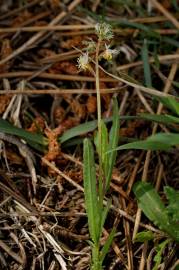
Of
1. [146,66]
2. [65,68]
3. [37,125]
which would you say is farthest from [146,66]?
[37,125]

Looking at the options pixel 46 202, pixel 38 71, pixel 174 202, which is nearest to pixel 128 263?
pixel 174 202

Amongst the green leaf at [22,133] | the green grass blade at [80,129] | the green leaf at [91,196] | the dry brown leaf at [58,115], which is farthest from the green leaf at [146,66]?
the green leaf at [91,196]

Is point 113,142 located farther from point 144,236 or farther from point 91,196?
point 144,236

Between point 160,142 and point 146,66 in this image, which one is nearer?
point 160,142

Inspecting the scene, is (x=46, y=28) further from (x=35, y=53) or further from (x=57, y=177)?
(x=57, y=177)

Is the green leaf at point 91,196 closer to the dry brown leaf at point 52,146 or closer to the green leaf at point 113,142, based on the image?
the green leaf at point 113,142
